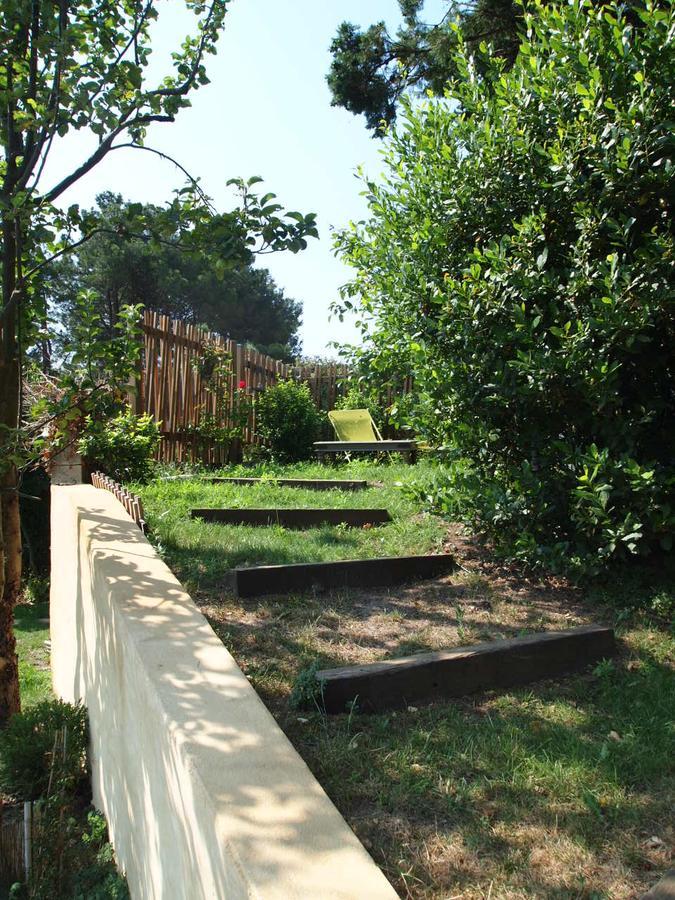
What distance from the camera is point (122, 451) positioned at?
715 cm

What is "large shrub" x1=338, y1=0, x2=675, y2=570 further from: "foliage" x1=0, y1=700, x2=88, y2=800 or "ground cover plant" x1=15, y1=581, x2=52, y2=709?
"ground cover plant" x1=15, y1=581, x2=52, y2=709

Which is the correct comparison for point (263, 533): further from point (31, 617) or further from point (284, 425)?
point (284, 425)

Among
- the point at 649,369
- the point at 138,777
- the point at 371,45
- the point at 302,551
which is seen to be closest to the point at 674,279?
the point at 649,369

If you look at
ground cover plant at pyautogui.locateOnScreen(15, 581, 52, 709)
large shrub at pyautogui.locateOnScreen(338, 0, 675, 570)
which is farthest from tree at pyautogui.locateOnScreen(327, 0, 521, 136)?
ground cover plant at pyautogui.locateOnScreen(15, 581, 52, 709)

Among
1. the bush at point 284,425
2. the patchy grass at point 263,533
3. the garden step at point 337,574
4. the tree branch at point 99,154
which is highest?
the tree branch at point 99,154

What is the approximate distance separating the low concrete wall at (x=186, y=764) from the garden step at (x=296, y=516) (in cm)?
154

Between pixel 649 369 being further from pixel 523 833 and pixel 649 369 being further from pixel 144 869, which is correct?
pixel 144 869

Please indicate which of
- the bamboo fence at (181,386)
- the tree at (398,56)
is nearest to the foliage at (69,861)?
the bamboo fence at (181,386)

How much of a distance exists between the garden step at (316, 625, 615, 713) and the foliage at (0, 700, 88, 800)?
1.94m

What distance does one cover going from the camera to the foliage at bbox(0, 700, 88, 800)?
378 centimetres

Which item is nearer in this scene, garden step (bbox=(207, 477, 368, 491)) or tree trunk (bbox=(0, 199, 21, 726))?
tree trunk (bbox=(0, 199, 21, 726))

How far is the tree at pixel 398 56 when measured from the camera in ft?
26.9

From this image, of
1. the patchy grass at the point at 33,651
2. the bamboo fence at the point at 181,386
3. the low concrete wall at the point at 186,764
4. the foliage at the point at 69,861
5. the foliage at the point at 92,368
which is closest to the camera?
the low concrete wall at the point at 186,764

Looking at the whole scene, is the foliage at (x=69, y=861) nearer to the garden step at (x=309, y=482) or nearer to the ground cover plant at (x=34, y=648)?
the ground cover plant at (x=34, y=648)
